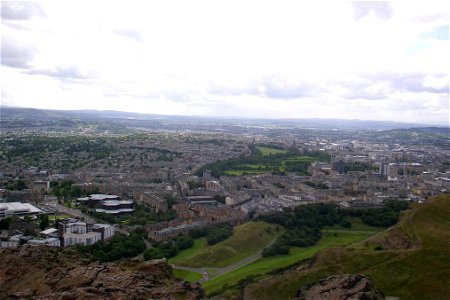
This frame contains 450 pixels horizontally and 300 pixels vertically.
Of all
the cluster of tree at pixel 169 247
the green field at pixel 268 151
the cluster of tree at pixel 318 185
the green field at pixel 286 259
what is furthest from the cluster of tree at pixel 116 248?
the green field at pixel 268 151

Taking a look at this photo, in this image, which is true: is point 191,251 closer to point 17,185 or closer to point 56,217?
point 56,217

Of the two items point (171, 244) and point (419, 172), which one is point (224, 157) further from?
point (171, 244)

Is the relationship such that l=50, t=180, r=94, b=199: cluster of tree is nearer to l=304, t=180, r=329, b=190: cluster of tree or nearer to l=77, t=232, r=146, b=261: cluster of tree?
l=77, t=232, r=146, b=261: cluster of tree

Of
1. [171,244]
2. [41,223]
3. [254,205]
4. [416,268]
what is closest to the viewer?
[416,268]

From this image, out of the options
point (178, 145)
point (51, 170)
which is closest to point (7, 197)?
point (51, 170)

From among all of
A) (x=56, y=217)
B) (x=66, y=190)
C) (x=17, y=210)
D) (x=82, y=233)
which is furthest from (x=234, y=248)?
(x=66, y=190)

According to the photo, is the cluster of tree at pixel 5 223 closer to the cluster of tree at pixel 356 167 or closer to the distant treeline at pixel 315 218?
the distant treeline at pixel 315 218
